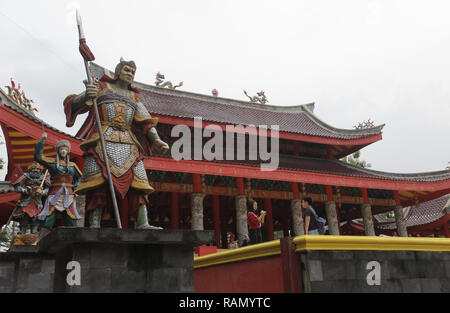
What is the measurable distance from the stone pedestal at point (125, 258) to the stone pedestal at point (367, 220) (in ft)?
43.8

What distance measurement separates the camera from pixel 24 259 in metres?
5.50

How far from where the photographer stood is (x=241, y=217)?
13102 millimetres

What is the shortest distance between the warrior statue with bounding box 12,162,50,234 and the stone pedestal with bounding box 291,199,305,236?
9280 millimetres

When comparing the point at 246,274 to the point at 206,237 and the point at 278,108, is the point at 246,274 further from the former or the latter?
the point at 278,108

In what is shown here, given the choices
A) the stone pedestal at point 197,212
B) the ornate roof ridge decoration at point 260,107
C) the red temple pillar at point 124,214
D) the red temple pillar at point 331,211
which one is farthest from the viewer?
the ornate roof ridge decoration at point 260,107

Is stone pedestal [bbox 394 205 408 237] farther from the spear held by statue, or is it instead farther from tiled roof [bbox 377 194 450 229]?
the spear held by statue

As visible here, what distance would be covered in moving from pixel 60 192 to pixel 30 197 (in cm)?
152

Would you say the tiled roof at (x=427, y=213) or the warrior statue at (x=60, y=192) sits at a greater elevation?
the tiled roof at (x=427, y=213)

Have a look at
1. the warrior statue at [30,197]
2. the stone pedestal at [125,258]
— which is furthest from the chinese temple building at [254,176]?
the stone pedestal at [125,258]

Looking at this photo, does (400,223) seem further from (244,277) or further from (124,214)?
(244,277)

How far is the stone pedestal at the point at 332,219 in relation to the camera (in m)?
14.8

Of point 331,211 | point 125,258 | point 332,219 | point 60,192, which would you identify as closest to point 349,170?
point 331,211

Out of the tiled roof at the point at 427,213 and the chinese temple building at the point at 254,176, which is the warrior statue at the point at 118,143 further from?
the tiled roof at the point at 427,213
